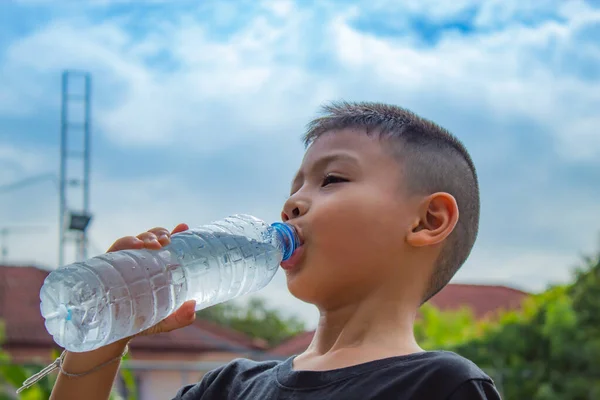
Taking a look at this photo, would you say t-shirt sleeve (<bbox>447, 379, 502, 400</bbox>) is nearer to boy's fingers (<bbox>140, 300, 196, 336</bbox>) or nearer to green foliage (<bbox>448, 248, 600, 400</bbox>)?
boy's fingers (<bbox>140, 300, 196, 336</bbox>)

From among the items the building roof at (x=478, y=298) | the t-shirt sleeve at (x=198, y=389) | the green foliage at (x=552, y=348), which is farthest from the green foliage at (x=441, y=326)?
the t-shirt sleeve at (x=198, y=389)

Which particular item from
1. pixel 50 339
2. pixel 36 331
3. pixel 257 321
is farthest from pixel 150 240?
pixel 257 321

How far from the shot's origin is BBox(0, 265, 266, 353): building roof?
9.30 meters

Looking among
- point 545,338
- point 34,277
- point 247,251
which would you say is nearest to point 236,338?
point 34,277

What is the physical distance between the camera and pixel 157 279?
117 centimetres

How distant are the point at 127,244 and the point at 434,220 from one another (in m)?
0.47

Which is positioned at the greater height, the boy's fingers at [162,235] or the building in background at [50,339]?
the boy's fingers at [162,235]

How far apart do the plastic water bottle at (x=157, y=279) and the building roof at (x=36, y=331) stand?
7.81 meters

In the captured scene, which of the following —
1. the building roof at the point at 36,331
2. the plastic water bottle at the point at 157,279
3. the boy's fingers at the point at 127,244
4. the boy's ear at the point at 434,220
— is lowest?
the building roof at the point at 36,331

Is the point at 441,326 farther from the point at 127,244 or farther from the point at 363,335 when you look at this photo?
the point at 127,244

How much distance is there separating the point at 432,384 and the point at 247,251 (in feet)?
1.44

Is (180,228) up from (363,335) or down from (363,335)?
up

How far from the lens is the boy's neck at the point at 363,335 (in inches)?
44.6

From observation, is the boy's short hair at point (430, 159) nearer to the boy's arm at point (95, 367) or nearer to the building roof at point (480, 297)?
the boy's arm at point (95, 367)
